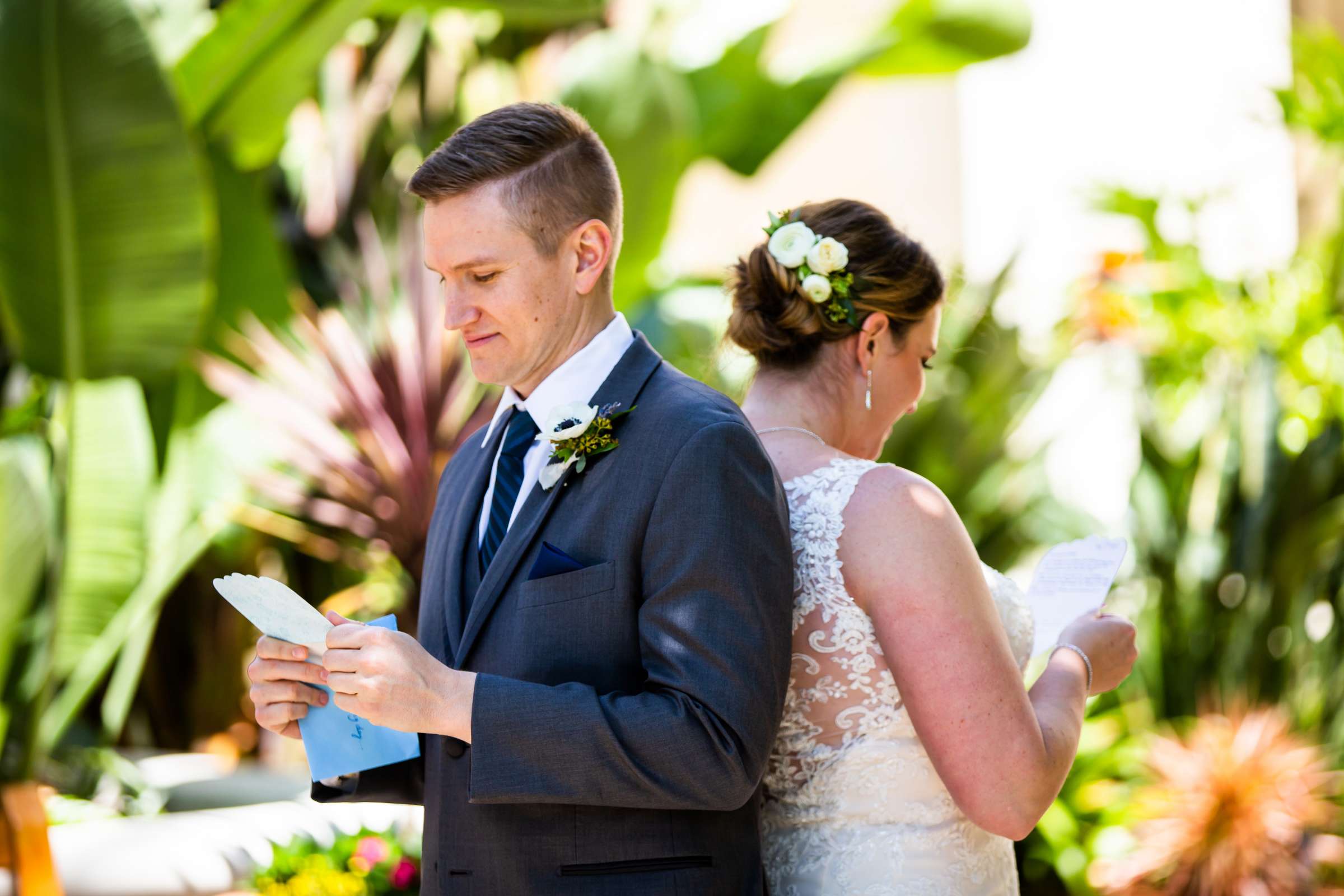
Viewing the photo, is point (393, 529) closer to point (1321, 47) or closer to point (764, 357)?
point (764, 357)

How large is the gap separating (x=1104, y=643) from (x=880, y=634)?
1.55 feet

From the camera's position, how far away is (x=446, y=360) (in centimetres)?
489

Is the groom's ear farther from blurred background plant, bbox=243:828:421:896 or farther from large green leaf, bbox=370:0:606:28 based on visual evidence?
large green leaf, bbox=370:0:606:28

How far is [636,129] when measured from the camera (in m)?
5.30

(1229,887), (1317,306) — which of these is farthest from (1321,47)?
(1229,887)

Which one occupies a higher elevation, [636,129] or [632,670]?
[636,129]

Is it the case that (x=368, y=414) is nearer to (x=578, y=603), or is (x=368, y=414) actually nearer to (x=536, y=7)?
(x=536, y=7)

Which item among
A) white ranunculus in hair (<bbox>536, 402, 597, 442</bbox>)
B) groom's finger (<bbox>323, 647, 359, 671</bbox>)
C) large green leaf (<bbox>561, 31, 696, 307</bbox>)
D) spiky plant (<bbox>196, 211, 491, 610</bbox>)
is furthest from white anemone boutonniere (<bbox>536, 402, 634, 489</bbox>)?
large green leaf (<bbox>561, 31, 696, 307</bbox>)

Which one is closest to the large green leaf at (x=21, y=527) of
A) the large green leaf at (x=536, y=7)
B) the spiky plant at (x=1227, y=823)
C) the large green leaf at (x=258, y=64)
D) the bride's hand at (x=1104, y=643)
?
the large green leaf at (x=258, y=64)

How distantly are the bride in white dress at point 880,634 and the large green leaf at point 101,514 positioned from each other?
3.36 meters

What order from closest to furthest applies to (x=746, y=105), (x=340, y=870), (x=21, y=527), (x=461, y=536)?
1. (x=461, y=536)
2. (x=340, y=870)
3. (x=21, y=527)
4. (x=746, y=105)

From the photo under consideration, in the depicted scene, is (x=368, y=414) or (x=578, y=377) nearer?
(x=578, y=377)

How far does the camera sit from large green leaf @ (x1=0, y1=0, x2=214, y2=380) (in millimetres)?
3738

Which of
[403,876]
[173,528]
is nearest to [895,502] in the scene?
[403,876]
